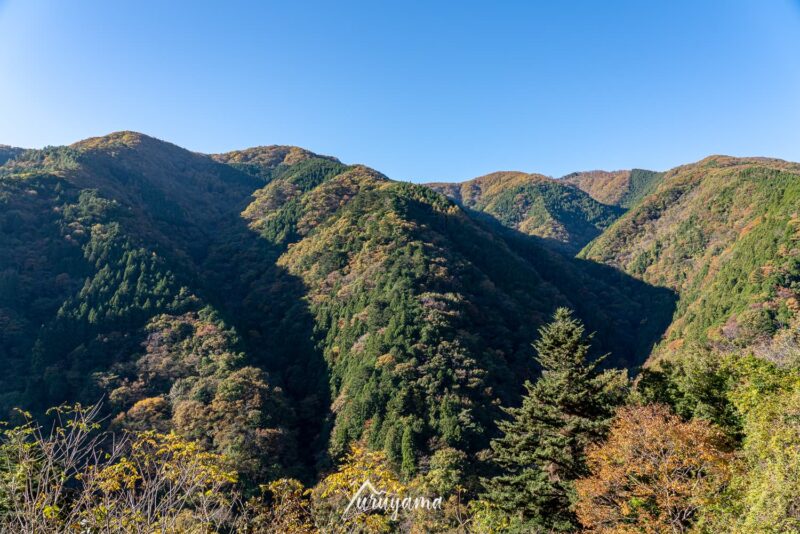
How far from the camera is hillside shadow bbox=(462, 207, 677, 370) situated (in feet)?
281

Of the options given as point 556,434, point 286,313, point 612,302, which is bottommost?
point 556,434

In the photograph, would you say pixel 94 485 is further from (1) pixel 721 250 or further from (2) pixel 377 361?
(1) pixel 721 250

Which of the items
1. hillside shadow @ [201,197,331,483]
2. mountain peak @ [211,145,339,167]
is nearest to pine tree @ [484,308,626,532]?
hillside shadow @ [201,197,331,483]

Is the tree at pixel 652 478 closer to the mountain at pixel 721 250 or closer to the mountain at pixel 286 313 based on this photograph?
the mountain at pixel 286 313

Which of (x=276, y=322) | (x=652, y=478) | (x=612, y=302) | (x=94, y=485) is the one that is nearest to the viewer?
(x=94, y=485)

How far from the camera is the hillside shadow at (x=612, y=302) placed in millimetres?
85500

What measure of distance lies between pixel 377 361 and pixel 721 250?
271ft

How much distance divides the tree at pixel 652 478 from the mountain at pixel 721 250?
38669mm

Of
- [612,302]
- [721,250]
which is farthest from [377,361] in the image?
[721,250]

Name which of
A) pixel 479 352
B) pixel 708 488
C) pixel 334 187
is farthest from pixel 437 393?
pixel 334 187

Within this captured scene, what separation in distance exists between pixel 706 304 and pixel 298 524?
3374 inches

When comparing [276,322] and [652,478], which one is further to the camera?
[276,322]

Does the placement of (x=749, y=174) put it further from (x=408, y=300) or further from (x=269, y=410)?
(x=269, y=410)

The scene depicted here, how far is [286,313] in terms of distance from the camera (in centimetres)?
7656
